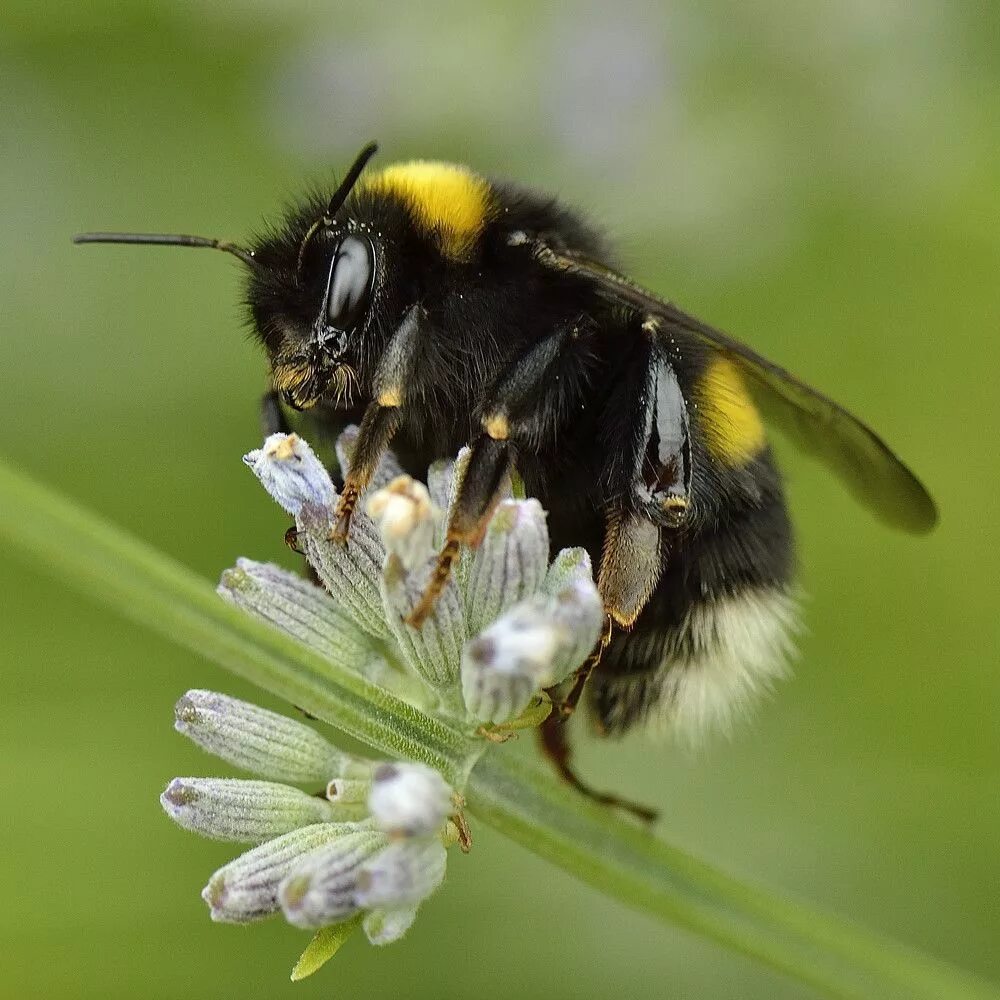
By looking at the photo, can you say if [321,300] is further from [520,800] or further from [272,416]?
A: [520,800]

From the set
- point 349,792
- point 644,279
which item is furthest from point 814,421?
point 644,279

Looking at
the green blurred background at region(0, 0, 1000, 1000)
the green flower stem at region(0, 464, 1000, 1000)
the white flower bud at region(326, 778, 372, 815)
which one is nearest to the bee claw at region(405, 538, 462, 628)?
the green flower stem at region(0, 464, 1000, 1000)

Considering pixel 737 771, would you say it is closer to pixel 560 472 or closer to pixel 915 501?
pixel 915 501

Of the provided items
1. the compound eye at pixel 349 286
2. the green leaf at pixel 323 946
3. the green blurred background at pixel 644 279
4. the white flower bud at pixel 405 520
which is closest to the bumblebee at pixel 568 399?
the compound eye at pixel 349 286

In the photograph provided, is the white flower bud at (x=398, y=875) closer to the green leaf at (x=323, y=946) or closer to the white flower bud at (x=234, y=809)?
the green leaf at (x=323, y=946)

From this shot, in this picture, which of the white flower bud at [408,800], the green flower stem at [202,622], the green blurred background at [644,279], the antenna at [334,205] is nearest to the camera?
the green flower stem at [202,622]

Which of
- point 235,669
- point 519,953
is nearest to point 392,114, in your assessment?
point 519,953
